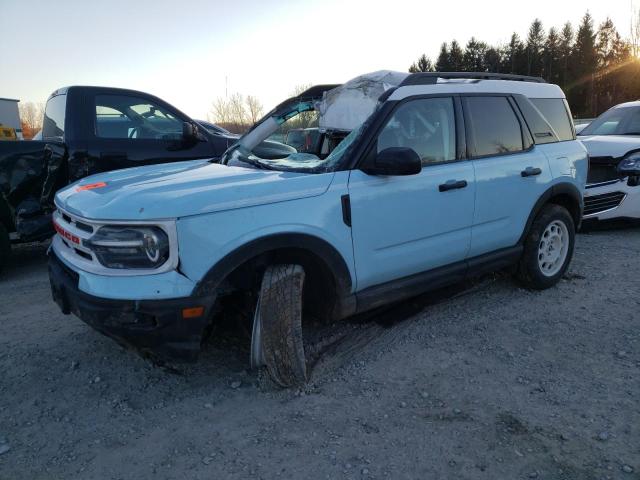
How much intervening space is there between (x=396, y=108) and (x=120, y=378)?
2519 millimetres

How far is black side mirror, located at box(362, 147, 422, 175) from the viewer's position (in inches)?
114

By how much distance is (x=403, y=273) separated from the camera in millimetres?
3328

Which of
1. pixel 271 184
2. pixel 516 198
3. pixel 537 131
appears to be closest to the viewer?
pixel 271 184

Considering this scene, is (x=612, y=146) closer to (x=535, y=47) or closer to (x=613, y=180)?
(x=613, y=180)

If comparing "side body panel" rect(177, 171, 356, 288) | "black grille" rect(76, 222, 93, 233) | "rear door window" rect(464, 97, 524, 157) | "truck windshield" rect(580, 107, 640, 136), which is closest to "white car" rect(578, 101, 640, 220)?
"truck windshield" rect(580, 107, 640, 136)

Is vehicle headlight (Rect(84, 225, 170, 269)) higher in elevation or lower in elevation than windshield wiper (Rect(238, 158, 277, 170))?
lower

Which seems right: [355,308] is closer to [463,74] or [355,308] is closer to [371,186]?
[371,186]

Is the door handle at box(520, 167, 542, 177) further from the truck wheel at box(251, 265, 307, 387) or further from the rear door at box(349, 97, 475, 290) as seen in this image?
the truck wheel at box(251, 265, 307, 387)

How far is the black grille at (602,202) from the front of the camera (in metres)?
6.32

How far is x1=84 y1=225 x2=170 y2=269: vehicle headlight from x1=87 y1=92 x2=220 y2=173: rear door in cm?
299

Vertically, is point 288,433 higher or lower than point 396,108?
lower

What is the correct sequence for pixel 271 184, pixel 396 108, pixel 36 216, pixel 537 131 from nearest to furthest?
pixel 271 184 → pixel 396 108 → pixel 537 131 → pixel 36 216

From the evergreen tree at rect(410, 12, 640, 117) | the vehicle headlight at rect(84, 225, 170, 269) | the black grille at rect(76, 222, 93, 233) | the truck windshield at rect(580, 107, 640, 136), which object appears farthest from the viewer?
the evergreen tree at rect(410, 12, 640, 117)

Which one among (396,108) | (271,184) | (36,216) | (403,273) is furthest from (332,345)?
(36,216)
